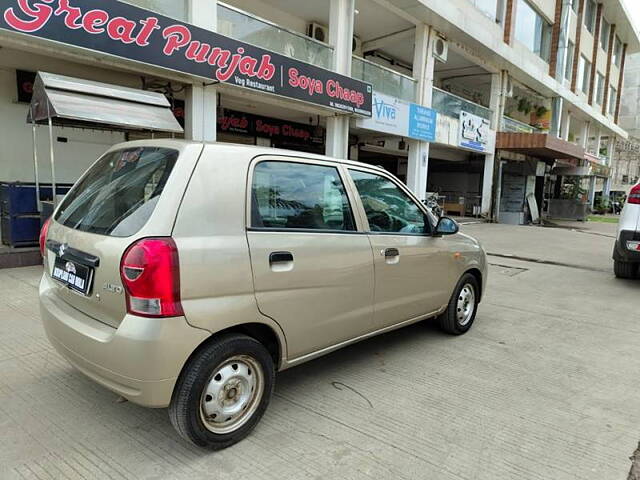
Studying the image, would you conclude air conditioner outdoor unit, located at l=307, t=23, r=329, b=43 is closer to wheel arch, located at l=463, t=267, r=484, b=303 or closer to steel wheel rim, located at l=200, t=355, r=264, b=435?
wheel arch, located at l=463, t=267, r=484, b=303

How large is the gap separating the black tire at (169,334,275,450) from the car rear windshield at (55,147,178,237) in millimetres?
766

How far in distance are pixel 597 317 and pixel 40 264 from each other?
799cm

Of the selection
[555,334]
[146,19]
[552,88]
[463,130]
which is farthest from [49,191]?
[552,88]

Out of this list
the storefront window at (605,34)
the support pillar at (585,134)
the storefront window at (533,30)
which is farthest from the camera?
the support pillar at (585,134)

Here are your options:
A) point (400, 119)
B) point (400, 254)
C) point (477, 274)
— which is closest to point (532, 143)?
point (400, 119)

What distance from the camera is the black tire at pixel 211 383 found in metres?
2.33

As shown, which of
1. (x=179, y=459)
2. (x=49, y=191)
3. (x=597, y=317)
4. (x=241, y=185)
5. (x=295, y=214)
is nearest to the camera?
(x=179, y=459)

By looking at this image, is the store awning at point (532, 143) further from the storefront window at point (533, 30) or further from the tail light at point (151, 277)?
the tail light at point (151, 277)

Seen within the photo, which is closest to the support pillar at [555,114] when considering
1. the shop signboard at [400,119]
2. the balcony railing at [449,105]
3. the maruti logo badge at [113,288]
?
the balcony railing at [449,105]

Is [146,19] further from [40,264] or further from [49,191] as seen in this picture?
[40,264]

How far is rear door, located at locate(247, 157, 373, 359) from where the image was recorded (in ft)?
8.71

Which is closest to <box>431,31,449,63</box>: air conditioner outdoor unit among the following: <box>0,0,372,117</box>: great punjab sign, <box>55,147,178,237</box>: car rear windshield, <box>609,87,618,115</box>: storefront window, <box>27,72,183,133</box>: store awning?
<box>0,0,372,117</box>: great punjab sign

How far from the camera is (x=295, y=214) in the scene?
2943 mm

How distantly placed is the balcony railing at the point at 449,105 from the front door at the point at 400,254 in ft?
42.1
